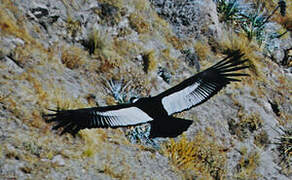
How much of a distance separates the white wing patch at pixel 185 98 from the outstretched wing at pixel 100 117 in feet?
1.13

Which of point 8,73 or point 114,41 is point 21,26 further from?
point 114,41

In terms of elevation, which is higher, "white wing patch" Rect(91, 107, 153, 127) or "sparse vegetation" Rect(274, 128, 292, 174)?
"white wing patch" Rect(91, 107, 153, 127)

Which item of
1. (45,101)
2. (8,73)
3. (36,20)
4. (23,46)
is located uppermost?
(36,20)

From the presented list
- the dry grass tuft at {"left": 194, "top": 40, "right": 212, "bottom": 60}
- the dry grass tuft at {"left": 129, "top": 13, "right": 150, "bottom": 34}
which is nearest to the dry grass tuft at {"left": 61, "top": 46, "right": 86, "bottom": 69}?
the dry grass tuft at {"left": 129, "top": 13, "right": 150, "bottom": 34}

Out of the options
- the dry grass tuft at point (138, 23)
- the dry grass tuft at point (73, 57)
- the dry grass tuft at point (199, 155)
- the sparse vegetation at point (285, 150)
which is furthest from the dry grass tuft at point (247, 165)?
the dry grass tuft at point (73, 57)

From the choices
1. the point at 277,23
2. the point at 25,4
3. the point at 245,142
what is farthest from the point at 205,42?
the point at 25,4

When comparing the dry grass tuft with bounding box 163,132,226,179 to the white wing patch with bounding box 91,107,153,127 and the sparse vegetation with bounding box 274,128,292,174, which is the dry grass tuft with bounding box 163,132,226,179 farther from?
the white wing patch with bounding box 91,107,153,127

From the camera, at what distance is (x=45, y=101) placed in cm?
554

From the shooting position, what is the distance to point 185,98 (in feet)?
15.8

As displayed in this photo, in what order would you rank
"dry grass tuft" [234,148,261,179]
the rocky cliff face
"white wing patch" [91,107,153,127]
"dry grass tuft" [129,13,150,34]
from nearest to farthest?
1. "white wing patch" [91,107,153,127]
2. the rocky cliff face
3. "dry grass tuft" [234,148,261,179]
4. "dry grass tuft" [129,13,150,34]

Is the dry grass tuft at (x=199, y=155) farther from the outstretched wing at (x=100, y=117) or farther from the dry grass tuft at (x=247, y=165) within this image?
the outstretched wing at (x=100, y=117)

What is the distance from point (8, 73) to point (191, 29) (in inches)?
196

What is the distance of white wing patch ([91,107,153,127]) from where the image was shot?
4410 millimetres

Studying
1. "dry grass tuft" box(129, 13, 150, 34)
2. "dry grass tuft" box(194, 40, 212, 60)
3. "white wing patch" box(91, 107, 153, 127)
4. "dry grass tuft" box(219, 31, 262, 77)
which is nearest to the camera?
"white wing patch" box(91, 107, 153, 127)
